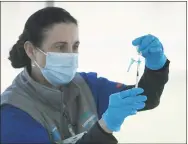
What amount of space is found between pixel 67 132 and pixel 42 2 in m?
1.53

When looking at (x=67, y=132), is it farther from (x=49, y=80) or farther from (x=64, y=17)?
(x=64, y=17)

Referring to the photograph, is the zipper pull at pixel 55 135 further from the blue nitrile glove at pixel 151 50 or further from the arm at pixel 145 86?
the blue nitrile glove at pixel 151 50

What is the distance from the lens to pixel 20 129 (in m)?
1.12

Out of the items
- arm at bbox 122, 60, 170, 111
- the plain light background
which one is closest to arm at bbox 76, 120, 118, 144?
arm at bbox 122, 60, 170, 111

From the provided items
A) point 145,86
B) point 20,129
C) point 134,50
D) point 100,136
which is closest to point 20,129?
point 20,129

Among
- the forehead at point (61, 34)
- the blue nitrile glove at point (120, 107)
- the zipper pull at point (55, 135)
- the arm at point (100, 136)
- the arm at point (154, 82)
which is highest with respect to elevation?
the forehead at point (61, 34)

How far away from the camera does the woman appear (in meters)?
1.15

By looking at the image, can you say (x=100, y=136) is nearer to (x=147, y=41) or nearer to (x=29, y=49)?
(x=147, y=41)

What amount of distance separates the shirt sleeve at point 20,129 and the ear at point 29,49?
298 millimetres

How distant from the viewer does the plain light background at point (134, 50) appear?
207cm

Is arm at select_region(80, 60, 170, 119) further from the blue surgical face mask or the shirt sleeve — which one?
the shirt sleeve

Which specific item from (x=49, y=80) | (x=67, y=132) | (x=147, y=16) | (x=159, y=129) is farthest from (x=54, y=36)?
(x=159, y=129)

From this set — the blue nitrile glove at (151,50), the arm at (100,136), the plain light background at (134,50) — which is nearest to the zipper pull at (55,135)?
the arm at (100,136)

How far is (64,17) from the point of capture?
4.33 feet
